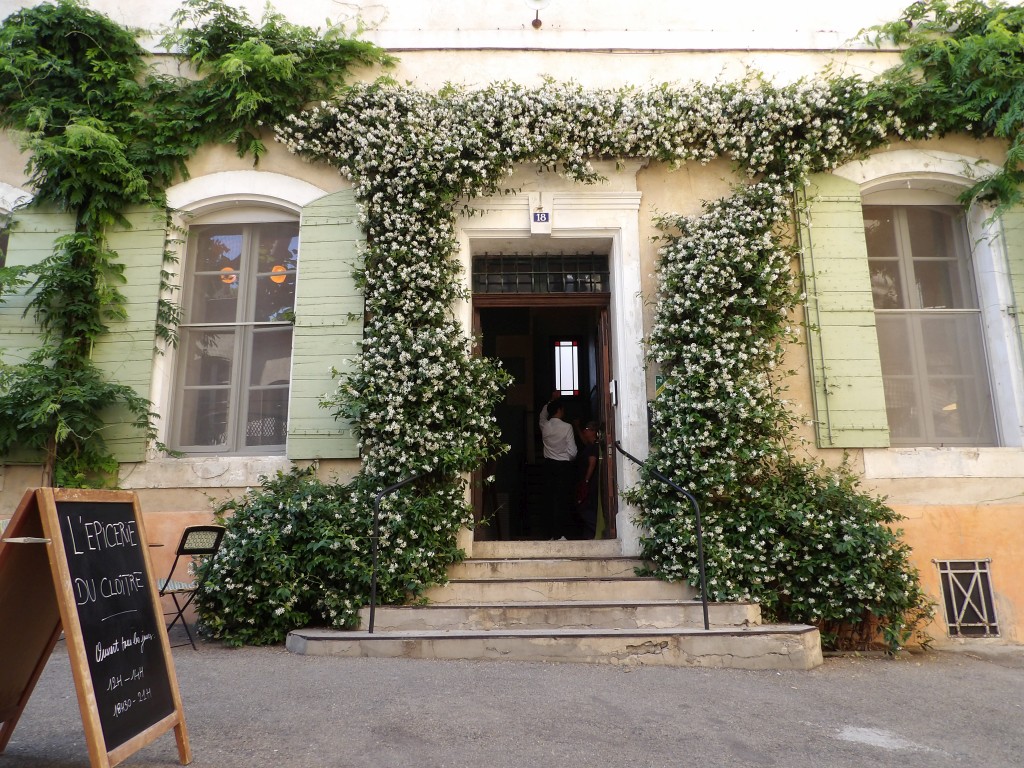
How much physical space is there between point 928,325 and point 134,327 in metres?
6.91

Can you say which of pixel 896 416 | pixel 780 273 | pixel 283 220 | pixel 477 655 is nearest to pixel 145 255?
pixel 283 220

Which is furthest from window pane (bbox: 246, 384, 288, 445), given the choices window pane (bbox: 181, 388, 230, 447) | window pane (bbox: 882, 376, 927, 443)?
window pane (bbox: 882, 376, 927, 443)

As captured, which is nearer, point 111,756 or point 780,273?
point 111,756

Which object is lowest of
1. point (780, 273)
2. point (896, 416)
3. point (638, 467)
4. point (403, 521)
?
point (403, 521)

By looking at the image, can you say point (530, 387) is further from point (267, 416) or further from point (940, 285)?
point (940, 285)

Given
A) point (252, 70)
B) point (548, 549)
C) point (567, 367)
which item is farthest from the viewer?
point (567, 367)

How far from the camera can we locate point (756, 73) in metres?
6.43

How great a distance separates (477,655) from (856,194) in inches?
197

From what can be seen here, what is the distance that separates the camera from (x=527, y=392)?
10422 mm

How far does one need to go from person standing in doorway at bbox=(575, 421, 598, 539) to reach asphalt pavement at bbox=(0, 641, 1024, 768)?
2.91m

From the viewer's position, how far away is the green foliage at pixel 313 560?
4.88 metres

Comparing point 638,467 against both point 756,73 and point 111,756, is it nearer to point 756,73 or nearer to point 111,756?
point 756,73

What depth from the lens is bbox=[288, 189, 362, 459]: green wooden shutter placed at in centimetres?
585

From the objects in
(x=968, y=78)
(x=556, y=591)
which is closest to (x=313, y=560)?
(x=556, y=591)
